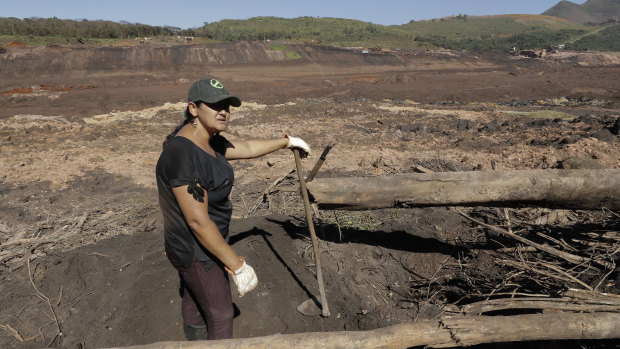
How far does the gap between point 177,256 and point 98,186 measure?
4.92m

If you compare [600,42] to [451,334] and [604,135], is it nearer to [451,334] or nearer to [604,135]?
[604,135]

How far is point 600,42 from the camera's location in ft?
142

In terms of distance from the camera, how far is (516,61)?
29.7 meters

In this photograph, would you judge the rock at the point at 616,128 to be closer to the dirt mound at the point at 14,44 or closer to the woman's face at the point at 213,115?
the woman's face at the point at 213,115

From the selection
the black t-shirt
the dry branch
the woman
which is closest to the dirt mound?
the woman

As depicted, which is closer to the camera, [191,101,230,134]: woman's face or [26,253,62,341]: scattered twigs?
[191,101,230,134]: woman's face

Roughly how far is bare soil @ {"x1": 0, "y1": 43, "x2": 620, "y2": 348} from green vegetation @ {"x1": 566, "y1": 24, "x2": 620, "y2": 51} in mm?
35167

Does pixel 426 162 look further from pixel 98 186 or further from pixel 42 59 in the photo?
pixel 42 59

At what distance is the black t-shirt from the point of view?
1.64 m

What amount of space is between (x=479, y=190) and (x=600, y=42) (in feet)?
183

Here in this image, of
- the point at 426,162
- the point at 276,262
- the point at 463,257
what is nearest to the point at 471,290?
the point at 463,257

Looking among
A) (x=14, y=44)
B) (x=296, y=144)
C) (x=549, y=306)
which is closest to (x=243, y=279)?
(x=296, y=144)

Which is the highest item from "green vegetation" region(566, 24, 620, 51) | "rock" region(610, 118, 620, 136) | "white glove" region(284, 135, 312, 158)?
"green vegetation" region(566, 24, 620, 51)

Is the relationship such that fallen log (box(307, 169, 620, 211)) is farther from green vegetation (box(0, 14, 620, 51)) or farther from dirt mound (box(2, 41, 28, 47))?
dirt mound (box(2, 41, 28, 47))
